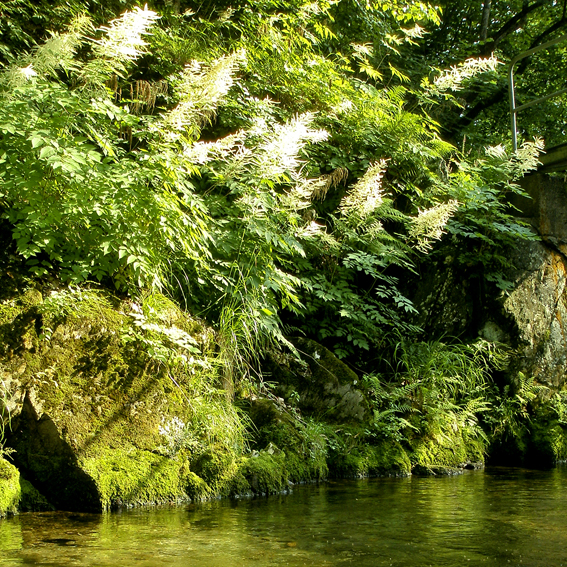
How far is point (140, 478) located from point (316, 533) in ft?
4.82

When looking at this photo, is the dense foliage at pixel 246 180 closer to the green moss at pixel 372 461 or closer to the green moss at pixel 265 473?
the green moss at pixel 372 461

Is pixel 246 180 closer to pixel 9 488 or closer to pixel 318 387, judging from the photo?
pixel 318 387

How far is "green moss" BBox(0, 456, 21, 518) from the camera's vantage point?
368cm

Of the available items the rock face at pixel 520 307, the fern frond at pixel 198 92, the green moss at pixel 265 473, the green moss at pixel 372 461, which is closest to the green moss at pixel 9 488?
the green moss at pixel 265 473

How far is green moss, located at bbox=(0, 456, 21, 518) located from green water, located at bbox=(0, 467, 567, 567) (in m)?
0.15

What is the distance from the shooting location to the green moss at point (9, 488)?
3682 millimetres

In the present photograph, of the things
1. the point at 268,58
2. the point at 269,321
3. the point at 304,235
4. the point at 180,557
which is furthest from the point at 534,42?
the point at 180,557

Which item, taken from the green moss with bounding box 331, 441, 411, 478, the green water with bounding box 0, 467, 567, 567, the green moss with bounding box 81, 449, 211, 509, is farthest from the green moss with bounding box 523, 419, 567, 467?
the green moss with bounding box 81, 449, 211, 509

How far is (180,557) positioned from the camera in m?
2.76

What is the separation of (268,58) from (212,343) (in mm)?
3925

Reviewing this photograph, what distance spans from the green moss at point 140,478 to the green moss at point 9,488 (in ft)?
1.37

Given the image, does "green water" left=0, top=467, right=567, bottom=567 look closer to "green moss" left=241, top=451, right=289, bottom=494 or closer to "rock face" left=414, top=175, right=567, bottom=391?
"green moss" left=241, top=451, right=289, bottom=494

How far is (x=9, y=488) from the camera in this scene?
3742 millimetres

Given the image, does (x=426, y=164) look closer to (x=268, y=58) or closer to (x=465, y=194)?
(x=465, y=194)
